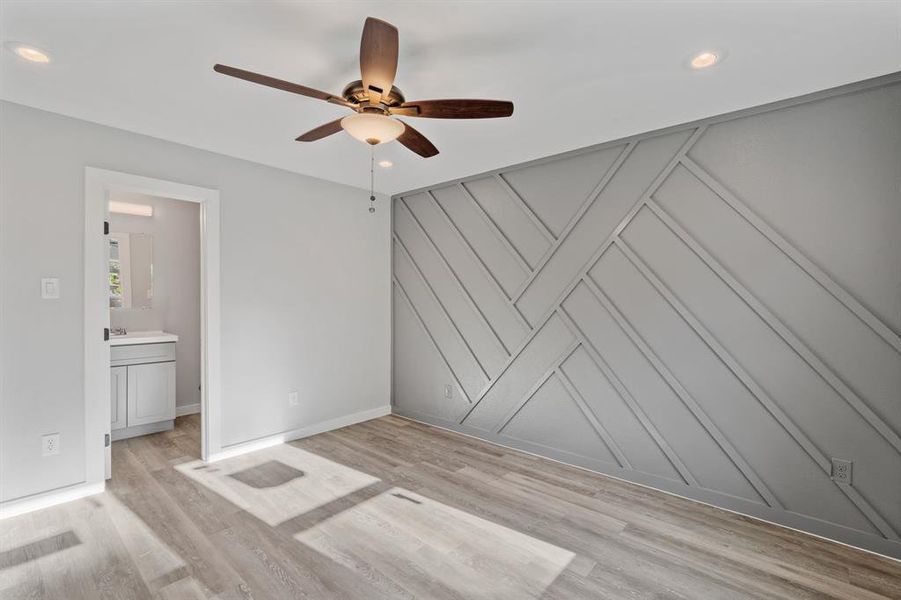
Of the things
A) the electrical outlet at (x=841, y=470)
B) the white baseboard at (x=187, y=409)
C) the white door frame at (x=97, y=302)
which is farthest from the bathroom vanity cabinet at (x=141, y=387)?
the electrical outlet at (x=841, y=470)

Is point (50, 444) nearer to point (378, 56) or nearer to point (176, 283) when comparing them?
point (176, 283)

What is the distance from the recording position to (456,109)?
1.98 meters

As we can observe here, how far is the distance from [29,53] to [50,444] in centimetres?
229

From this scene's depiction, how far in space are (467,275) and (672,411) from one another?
2.09 metres

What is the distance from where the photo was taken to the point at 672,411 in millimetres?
2900

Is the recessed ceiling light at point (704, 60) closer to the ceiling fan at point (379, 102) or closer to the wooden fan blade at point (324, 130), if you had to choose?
the ceiling fan at point (379, 102)

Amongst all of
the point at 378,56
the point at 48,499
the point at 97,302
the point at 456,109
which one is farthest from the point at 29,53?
the point at 48,499

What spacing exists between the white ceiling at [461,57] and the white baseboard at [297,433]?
254cm

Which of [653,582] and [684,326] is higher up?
[684,326]

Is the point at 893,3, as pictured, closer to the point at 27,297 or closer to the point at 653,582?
the point at 653,582

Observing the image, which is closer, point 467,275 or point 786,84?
point 786,84

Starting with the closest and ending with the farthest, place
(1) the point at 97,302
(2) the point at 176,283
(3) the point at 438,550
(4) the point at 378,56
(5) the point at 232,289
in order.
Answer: (4) the point at 378,56 < (3) the point at 438,550 < (1) the point at 97,302 < (5) the point at 232,289 < (2) the point at 176,283

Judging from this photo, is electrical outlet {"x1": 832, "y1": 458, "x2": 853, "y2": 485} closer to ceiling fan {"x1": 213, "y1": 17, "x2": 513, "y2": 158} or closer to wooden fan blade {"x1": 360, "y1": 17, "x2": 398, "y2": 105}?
ceiling fan {"x1": 213, "y1": 17, "x2": 513, "y2": 158}

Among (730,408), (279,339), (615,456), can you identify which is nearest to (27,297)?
(279,339)
